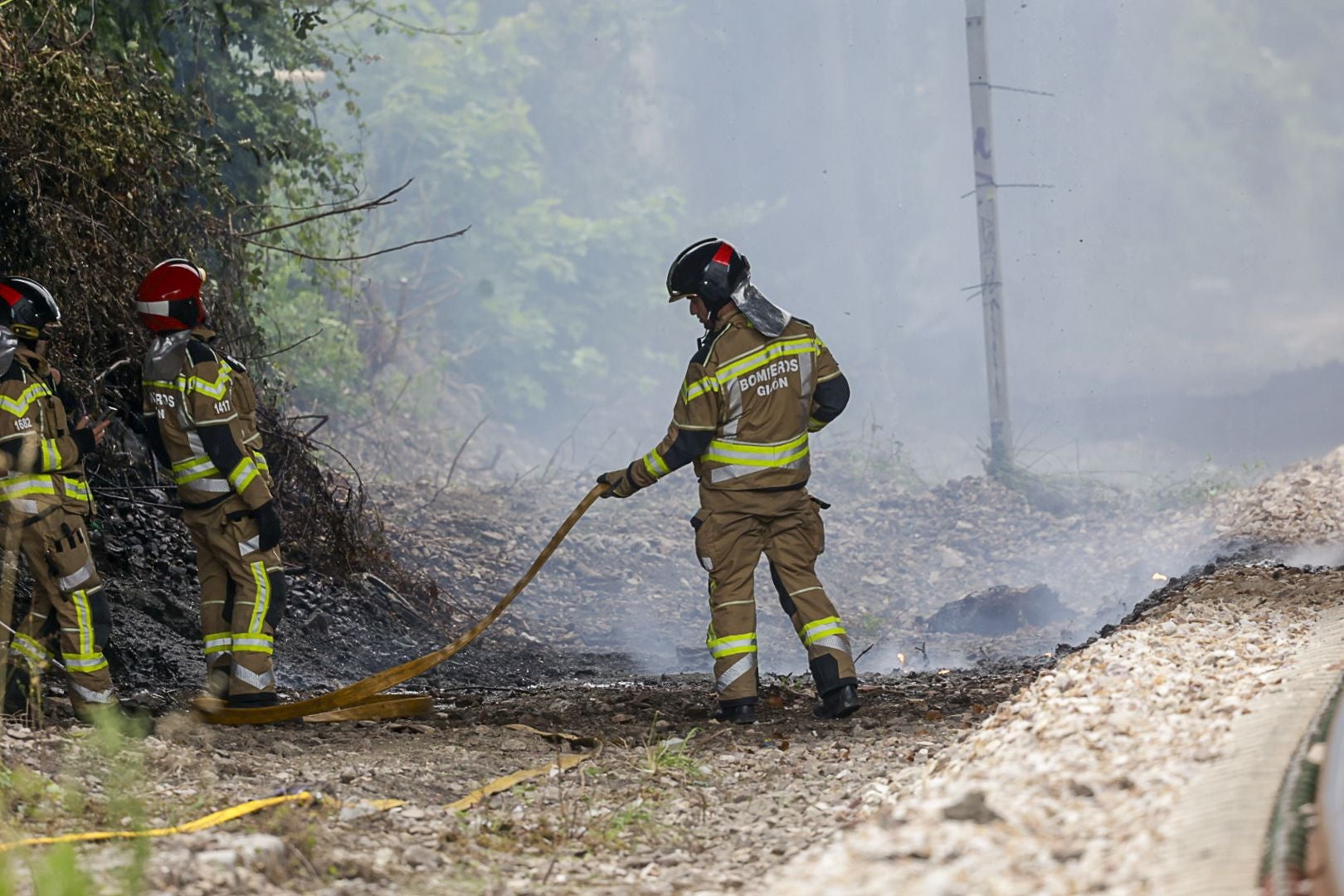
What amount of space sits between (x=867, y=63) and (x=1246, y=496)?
23457 mm

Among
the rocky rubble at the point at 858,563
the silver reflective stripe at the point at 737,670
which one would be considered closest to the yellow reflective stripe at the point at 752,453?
the silver reflective stripe at the point at 737,670

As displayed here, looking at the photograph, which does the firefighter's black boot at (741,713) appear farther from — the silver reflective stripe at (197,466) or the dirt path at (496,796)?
the silver reflective stripe at (197,466)

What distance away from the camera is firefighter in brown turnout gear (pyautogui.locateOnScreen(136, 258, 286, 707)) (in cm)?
587

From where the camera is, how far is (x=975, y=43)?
1628 cm

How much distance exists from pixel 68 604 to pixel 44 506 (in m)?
0.43

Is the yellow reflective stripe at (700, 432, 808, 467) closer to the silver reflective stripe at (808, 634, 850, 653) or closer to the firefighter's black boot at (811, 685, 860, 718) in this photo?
the silver reflective stripe at (808, 634, 850, 653)

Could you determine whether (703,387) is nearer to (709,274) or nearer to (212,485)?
(709,274)

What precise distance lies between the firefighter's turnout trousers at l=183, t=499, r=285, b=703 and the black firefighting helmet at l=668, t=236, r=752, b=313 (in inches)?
86.8

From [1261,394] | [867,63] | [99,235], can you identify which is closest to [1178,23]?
[1261,394]

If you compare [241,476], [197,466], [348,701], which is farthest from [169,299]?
[348,701]

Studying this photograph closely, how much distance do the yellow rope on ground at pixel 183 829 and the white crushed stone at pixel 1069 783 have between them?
57.4 inches

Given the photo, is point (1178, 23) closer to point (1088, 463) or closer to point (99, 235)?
point (1088, 463)

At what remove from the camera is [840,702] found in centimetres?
586

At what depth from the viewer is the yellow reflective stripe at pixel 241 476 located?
19.3 ft
